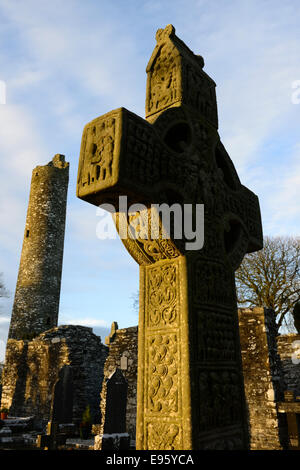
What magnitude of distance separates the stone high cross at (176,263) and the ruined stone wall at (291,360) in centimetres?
995

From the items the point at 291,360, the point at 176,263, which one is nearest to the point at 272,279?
the point at 291,360

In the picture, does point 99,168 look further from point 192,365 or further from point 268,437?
point 268,437

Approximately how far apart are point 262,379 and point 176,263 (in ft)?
26.5

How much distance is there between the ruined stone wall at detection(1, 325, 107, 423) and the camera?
14.2 metres

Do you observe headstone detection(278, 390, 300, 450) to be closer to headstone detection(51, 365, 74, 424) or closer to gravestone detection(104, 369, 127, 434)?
gravestone detection(104, 369, 127, 434)

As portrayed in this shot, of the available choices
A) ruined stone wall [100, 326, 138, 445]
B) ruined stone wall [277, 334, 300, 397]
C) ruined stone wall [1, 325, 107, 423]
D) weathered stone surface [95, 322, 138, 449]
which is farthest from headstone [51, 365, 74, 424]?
ruined stone wall [277, 334, 300, 397]

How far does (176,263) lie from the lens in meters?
2.56

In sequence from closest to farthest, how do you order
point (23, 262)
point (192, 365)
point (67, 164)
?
1. point (192, 365)
2. point (23, 262)
3. point (67, 164)

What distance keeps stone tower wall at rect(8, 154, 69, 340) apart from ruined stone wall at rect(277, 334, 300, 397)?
555 inches

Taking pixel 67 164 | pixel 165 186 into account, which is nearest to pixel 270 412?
pixel 165 186

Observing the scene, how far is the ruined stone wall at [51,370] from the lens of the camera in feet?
46.6
